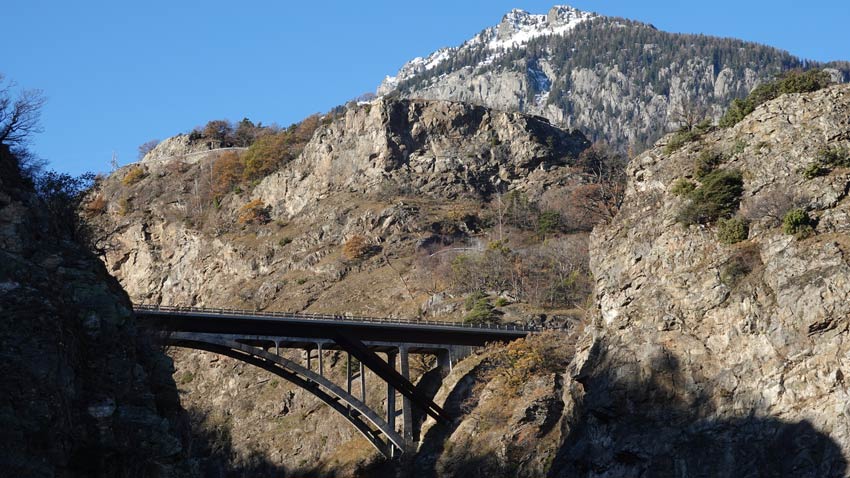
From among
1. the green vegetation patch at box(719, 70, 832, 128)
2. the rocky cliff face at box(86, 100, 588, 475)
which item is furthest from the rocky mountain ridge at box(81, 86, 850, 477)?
the green vegetation patch at box(719, 70, 832, 128)

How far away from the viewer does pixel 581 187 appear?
130 metres

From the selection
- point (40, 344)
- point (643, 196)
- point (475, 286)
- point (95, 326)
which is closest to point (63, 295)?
point (95, 326)

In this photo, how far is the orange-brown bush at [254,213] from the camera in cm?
13788

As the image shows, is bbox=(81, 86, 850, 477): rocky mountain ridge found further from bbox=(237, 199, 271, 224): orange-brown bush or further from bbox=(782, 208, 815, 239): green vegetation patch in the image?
bbox=(237, 199, 271, 224): orange-brown bush

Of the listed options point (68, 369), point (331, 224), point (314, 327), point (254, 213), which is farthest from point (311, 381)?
point (254, 213)

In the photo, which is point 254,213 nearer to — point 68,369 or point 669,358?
point 669,358

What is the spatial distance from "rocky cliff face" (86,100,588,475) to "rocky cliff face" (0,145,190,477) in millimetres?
49836

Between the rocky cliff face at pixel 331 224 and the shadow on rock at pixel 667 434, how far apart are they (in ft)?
113

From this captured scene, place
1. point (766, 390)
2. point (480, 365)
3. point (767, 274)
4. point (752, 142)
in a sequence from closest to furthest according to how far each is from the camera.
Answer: point (766, 390) < point (767, 274) < point (752, 142) < point (480, 365)

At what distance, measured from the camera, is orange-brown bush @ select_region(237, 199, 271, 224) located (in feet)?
452

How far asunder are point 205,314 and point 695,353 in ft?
109

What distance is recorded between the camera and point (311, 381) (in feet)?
276

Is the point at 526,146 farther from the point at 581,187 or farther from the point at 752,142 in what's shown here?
the point at 752,142

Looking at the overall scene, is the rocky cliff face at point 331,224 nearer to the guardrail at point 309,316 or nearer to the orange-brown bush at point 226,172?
the orange-brown bush at point 226,172
